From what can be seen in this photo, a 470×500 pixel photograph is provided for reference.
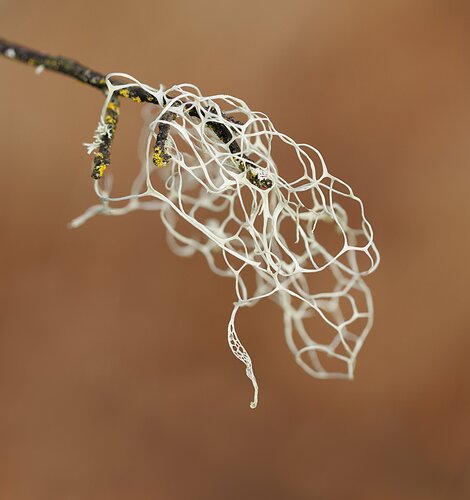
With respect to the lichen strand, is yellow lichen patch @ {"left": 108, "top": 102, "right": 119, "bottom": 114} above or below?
above

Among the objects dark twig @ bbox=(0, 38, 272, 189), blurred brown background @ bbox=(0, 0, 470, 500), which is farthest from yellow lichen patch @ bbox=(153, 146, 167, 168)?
blurred brown background @ bbox=(0, 0, 470, 500)

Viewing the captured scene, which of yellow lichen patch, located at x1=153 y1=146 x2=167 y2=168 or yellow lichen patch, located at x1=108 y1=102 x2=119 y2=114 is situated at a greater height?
yellow lichen patch, located at x1=108 y1=102 x2=119 y2=114

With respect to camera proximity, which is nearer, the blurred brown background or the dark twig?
the dark twig

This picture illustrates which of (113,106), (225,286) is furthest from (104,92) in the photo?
(225,286)

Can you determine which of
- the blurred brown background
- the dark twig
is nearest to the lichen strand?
the dark twig

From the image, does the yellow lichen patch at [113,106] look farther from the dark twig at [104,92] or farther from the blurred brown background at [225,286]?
the blurred brown background at [225,286]

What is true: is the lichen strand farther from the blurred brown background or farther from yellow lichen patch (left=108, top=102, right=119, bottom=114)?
the blurred brown background

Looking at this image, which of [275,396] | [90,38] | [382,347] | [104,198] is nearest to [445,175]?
[382,347]

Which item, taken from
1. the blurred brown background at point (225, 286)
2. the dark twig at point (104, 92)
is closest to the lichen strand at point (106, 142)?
the dark twig at point (104, 92)

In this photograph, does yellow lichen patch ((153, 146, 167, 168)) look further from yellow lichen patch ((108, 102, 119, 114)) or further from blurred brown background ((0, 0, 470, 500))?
blurred brown background ((0, 0, 470, 500))
